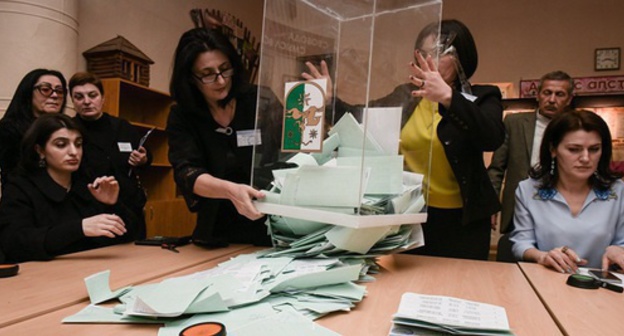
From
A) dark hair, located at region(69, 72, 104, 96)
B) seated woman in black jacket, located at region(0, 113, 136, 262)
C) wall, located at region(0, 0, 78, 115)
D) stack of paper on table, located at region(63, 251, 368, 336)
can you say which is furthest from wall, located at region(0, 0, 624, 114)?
stack of paper on table, located at region(63, 251, 368, 336)

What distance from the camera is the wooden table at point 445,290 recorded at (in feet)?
2.46

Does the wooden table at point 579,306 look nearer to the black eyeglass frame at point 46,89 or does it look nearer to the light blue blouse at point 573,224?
the light blue blouse at point 573,224

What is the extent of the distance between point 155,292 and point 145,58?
2965mm

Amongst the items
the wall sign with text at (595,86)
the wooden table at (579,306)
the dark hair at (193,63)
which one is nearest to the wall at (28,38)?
the dark hair at (193,63)

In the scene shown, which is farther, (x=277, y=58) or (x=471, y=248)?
(x=471, y=248)

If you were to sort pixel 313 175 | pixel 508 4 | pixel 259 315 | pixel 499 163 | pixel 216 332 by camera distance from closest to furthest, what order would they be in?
pixel 216 332 < pixel 259 315 < pixel 313 175 < pixel 499 163 < pixel 508 4

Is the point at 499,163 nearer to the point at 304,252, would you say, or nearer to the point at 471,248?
the point at 471,248

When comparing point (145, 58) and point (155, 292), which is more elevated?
point (145, 58)

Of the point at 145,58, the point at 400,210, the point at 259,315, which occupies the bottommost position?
the point at 259,315

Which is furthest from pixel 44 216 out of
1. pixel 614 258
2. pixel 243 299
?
pixel 614 258

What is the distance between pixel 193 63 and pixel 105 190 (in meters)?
0.58

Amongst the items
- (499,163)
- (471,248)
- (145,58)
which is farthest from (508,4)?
(471,248)

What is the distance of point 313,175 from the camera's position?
3.39 feet

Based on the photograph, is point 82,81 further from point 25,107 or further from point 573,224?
point 573,224
